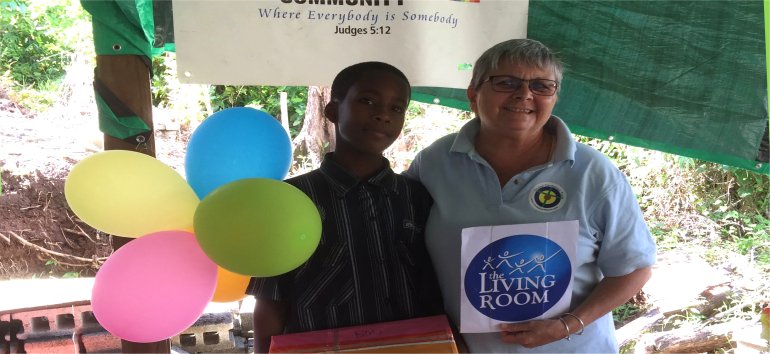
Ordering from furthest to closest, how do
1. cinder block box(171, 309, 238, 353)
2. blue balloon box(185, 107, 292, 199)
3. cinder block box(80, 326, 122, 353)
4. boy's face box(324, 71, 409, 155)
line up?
cinder block box(171, 309, 238, 353) → cinder block box(80, 326, 122, 353) → blue balloon box(185, 107, 292, 199) → boy's face box(324, 71, 409, 155)

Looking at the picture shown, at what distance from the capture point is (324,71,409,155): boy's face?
1613 millimetres

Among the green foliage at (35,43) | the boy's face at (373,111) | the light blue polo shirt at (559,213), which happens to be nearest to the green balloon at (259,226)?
the boy's face at (373,111)

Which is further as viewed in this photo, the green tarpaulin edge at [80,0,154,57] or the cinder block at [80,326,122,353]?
the cinder block at [80,326,122,353]

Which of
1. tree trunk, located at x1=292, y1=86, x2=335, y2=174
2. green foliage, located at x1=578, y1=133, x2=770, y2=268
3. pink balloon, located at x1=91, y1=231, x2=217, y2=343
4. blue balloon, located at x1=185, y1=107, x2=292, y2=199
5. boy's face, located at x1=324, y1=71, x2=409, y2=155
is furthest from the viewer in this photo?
green foliage, located at x1=578, y1=133, x2=770, y2=268

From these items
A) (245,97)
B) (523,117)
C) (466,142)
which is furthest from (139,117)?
(245,97)

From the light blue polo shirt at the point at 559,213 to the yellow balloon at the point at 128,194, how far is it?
718mm

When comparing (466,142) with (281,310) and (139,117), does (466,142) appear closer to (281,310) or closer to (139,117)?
(281,310)

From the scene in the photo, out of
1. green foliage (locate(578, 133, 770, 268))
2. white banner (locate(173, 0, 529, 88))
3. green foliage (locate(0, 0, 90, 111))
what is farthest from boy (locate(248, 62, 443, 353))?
green foliage (locate(0, 0, 90, 111))

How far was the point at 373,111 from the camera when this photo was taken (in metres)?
1.61

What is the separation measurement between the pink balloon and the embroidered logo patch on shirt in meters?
0.90

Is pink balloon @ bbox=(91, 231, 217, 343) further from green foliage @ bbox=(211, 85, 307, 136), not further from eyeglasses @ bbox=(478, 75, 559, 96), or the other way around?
green foliage @ bbox=(211, 85, 307, 136)

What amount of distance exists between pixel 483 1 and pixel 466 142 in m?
0.80

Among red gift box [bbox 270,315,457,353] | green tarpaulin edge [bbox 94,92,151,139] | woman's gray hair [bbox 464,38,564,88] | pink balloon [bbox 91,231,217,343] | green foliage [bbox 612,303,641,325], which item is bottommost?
green foliage [bbox 612,303,641,325]

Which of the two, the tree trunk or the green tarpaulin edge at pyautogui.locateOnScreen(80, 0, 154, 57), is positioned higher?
the green tarpaulin edge at pyautogui.locateOnScreen(80, 0, 154, 57)
